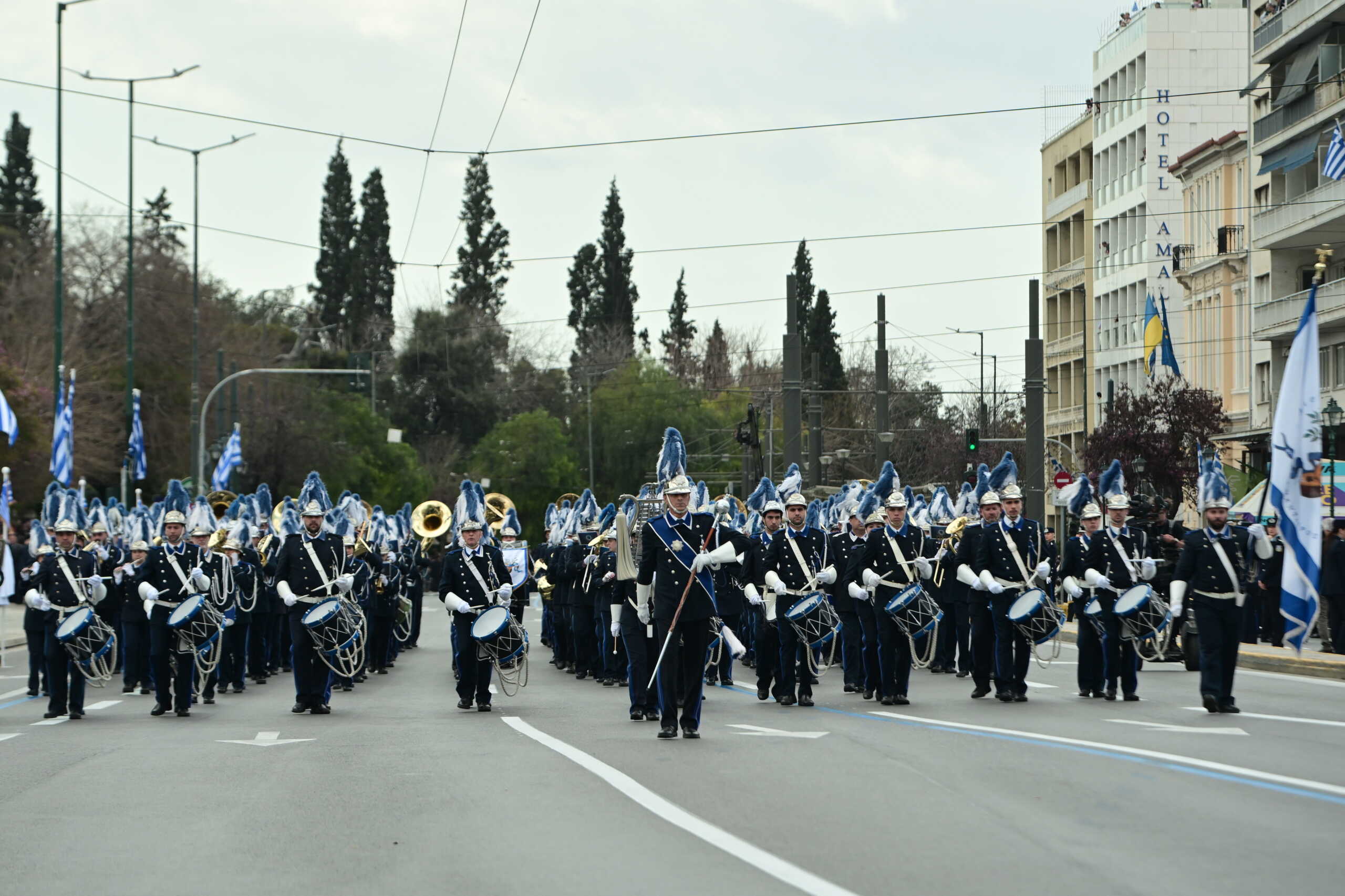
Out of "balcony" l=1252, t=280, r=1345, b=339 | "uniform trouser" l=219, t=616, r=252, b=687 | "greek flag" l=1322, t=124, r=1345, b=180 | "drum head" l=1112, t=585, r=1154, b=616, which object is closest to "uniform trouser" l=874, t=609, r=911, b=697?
"drum head" l=1112, t=585, r=1154, b=616

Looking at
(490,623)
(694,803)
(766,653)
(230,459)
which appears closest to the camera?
(694,803)

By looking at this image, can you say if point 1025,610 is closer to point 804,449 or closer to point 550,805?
point 550,805

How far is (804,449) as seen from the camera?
87562mm

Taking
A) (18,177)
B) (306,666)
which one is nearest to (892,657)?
(306,666)

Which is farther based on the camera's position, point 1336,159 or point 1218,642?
point 1336,159

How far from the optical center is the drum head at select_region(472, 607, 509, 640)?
57.7 ft

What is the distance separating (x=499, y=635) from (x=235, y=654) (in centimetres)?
569

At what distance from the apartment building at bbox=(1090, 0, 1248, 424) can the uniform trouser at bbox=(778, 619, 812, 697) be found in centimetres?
6225

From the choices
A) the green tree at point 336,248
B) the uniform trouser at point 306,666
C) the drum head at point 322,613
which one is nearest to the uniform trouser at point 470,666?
the drum head at point 322,613

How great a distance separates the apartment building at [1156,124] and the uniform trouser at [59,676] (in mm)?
64671

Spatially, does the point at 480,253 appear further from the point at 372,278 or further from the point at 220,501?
the point at 220,501

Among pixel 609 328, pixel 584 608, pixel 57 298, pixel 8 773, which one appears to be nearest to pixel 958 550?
pixel 584 608

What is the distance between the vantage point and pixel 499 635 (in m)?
17.8

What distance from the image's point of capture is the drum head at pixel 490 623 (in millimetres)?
17578
